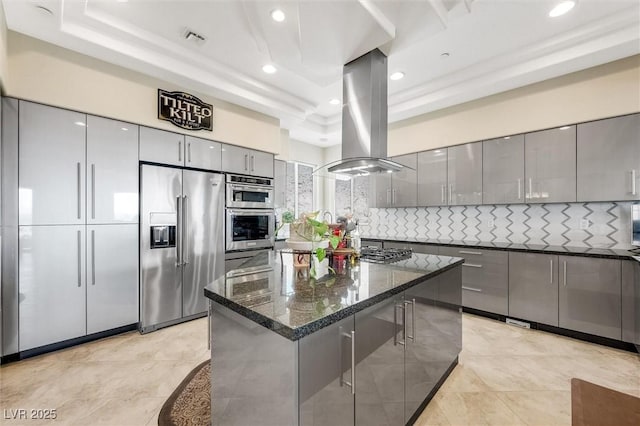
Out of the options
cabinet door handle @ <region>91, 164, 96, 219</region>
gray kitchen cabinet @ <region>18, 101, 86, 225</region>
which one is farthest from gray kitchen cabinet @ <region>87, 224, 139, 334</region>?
gray kitchen cabinet @ <region>18, 101, 86, 225</region>

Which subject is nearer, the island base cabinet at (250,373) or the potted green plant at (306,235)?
the island base cabinet at (250,373)

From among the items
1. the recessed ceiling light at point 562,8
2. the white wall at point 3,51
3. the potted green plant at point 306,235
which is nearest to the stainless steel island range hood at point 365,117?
the potted green plant at point 306,235

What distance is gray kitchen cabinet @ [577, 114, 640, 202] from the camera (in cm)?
270

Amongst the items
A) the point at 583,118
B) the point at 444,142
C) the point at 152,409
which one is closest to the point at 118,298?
the point at 152,409

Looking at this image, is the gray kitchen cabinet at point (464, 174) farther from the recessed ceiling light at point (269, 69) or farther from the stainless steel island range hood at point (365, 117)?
the recessed ceiling light at point (269, 69)

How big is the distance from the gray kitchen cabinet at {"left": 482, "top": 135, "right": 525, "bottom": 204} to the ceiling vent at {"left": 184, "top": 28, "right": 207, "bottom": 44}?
356 centimetres

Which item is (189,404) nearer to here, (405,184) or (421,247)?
(421,247)

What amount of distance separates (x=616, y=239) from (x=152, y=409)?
4548 millimetres

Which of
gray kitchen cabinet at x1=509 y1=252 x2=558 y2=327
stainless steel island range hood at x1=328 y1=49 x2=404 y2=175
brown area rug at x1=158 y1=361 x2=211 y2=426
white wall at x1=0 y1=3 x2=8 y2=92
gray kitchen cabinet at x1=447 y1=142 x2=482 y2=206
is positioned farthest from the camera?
gray kitchen cabinet at x1=447 y1=142 x2=482 y2=206

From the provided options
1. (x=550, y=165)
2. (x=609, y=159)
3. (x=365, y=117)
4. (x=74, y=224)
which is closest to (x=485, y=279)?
(x=550, y=165)

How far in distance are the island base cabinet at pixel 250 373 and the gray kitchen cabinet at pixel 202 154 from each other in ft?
8.19

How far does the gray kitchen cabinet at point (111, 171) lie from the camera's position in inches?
106

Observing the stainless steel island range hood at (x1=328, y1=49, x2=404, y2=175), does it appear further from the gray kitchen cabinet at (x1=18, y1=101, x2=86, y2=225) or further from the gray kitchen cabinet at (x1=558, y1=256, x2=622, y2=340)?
the gray kitchen cabinet at (x1=18, y1=101, x2=86, y2=225)

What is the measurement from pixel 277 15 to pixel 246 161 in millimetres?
2105
